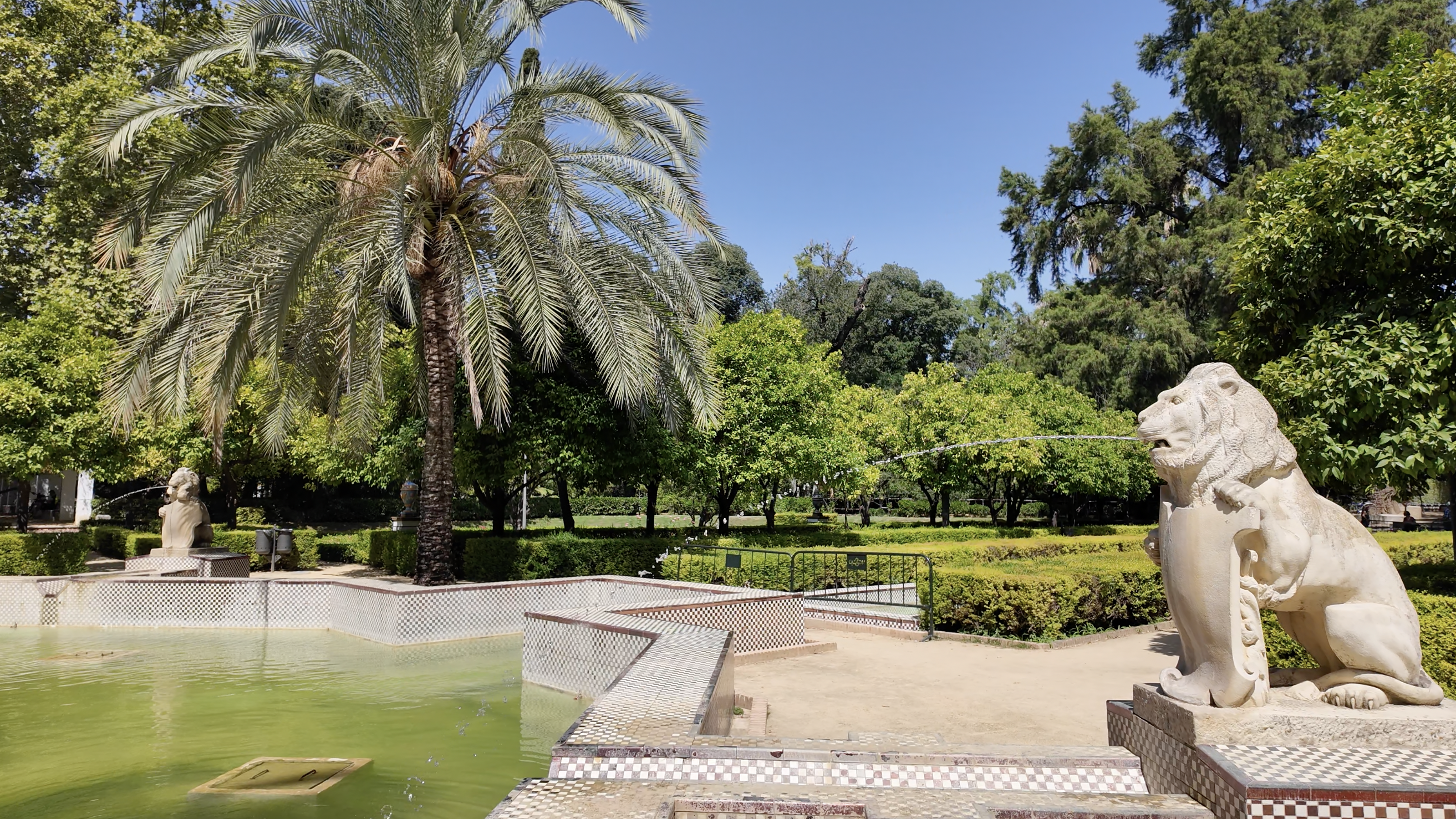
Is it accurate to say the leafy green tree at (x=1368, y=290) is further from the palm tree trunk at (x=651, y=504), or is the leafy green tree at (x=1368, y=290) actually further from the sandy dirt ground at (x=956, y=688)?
the palm tree trunk at (x=651, y=504)

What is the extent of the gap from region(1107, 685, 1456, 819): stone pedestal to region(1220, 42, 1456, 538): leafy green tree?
518 centimetres

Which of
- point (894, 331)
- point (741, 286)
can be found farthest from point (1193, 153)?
point (741, 286)

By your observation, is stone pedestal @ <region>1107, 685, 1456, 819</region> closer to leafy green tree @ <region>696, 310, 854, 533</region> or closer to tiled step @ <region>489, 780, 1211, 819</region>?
tiled step @ <region>489, 780, 1211, 819</region>

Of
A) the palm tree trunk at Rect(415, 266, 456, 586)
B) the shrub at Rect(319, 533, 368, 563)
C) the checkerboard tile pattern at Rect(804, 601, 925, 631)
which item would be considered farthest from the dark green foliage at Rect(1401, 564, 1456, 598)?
the shrub at Rect(319, 533, 368, 563)

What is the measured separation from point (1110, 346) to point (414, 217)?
1031 inches

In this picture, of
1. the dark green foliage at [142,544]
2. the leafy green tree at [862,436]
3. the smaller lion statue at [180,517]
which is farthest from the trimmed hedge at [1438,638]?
the dark green foliage at [142,544]

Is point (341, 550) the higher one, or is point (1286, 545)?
point (1286, 545)

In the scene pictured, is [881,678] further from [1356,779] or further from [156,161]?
[156,161]

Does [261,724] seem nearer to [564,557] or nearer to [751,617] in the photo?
[751,617]

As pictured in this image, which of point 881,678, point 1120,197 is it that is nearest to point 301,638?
point 881,678

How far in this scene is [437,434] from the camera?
1350cm

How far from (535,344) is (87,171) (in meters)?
17.1

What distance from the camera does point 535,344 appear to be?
480 inches

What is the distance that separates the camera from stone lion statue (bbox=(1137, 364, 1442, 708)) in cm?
379
